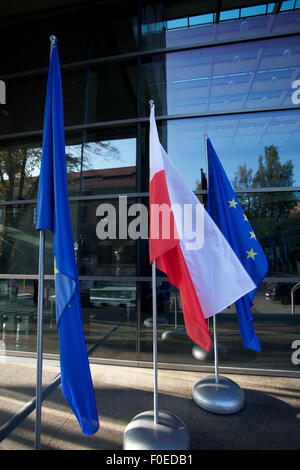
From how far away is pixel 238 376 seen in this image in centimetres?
466

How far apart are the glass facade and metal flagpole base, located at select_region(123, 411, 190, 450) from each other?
6.78ft

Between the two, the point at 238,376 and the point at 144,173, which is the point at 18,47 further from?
the point at 238,376

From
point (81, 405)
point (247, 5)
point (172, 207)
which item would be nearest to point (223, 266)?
point (172, 207)

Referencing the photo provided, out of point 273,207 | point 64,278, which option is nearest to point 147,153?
point 273,207

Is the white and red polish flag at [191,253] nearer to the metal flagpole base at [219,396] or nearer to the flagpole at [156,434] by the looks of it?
the flagpole at [156,434]

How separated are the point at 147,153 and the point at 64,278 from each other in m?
3.94

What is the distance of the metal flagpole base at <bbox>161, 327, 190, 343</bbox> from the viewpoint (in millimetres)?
5121

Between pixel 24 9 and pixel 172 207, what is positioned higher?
pixel 24 9

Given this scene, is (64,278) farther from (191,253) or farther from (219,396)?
(219,396)

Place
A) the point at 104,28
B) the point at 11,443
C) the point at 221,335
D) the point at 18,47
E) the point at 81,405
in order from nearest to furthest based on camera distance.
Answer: the point at 81,405
the point at 11,443
the point at 221,335
the point at 104,28
the point at 18,47

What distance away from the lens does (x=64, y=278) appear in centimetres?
250

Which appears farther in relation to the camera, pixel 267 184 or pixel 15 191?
pixel 15 191

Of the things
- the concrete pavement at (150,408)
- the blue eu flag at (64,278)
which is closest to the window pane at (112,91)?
the blue eu flag at (64,278)

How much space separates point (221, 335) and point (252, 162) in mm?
3558
